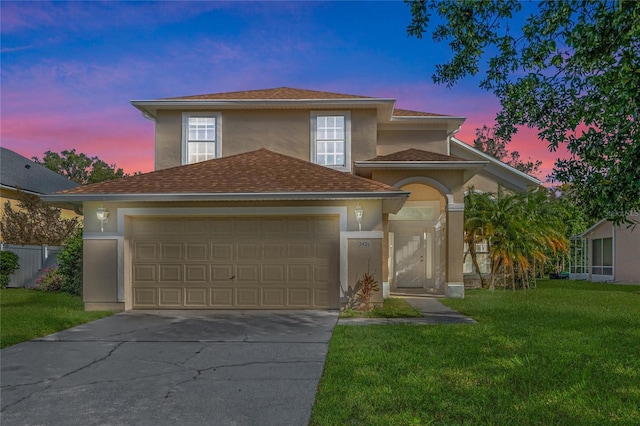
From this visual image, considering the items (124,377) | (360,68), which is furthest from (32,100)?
(124,377)

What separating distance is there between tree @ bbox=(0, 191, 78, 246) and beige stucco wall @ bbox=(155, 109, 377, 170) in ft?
30.9

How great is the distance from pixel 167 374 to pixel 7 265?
1525 centimetres

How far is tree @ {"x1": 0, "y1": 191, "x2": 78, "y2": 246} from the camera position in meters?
22.0

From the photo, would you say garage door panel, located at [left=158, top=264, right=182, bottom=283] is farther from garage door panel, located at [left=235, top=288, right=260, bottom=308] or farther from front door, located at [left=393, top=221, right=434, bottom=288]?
front door, located at [left=393, top=221, right=434, bottom=288]


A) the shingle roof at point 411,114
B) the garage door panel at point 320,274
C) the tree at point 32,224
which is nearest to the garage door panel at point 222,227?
the garage door panel at point 320,274

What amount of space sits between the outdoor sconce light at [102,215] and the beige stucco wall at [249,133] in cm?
476

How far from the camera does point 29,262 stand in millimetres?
19688

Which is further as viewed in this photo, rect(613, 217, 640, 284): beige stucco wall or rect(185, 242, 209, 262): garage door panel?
rect(613, 217, 640, 284): beige stucco wall

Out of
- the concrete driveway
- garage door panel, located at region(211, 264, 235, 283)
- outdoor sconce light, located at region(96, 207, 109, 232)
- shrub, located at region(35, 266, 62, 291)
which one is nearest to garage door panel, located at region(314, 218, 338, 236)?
garage door panel, located at region(211, 264, 235, 283)

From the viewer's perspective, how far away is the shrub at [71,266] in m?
15.6

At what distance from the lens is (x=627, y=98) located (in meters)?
5.28

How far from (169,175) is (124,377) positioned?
25.6 ft

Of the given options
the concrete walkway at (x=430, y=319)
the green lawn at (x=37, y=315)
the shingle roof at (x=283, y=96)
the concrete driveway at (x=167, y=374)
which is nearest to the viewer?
the concrete driveway at (x=167, y=374)

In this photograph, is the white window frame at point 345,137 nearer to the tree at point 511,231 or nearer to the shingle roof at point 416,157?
the shingle roof at point 416,157
